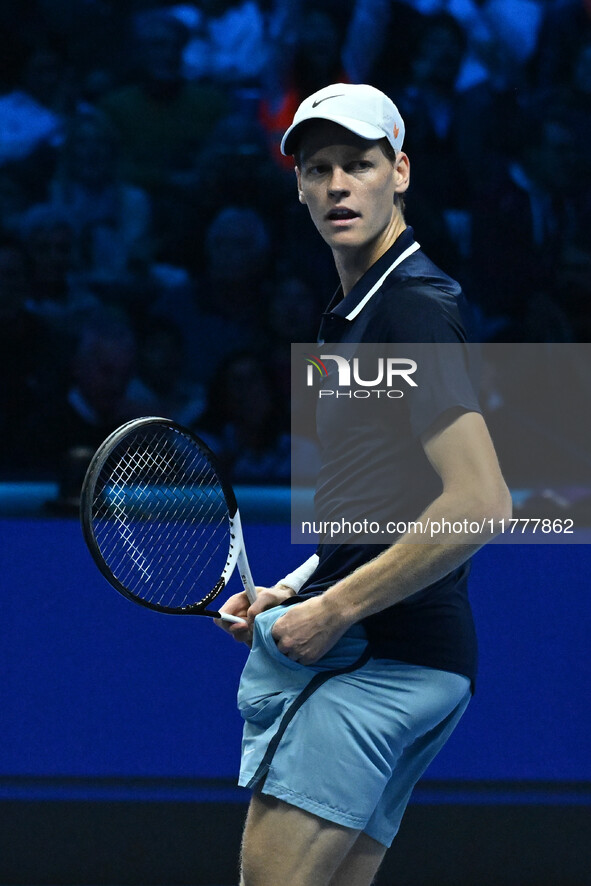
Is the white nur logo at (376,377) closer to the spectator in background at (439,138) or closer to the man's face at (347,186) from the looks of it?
the man's face at (347,186)

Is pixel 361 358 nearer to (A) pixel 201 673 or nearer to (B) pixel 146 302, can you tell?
(A) pixel 201 673

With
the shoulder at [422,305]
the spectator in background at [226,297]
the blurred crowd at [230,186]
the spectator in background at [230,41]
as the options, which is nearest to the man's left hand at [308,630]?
the shoulder at [422,305]

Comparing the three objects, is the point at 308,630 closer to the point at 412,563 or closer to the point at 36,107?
the point at 412,563

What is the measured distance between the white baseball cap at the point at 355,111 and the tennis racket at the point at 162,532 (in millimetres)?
453

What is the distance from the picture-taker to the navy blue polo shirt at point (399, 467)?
4.51 feet

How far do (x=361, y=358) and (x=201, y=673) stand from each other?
120 centimetres

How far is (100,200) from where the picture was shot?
3.34m

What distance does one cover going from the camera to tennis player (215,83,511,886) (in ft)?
4.35

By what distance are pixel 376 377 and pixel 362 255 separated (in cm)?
20

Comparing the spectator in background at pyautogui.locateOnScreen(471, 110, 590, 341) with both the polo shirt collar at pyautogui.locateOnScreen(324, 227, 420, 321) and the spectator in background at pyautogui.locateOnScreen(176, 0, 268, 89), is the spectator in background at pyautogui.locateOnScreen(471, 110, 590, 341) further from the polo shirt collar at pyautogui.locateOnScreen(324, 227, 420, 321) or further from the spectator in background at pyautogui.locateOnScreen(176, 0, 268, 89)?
the polo shirt collar at pyautogui.locateOnScreen(324, 227, 420, 321)

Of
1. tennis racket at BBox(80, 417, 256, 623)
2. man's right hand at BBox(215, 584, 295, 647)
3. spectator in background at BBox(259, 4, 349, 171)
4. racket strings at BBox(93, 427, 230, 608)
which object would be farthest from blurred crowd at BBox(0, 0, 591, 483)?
man's right hand at BBox(215, 584, 295, 647)

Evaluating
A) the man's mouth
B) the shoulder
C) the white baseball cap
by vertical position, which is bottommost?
the shoulder

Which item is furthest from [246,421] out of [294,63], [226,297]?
[294,63]

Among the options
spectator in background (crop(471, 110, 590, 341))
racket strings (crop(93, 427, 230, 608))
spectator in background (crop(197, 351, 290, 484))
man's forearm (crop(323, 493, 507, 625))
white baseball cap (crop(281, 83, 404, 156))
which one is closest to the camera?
man's forearm (crop(323, 493, 507, 625))
